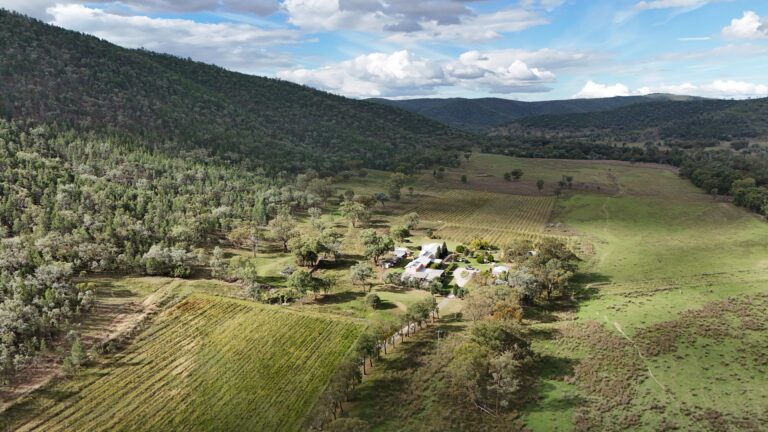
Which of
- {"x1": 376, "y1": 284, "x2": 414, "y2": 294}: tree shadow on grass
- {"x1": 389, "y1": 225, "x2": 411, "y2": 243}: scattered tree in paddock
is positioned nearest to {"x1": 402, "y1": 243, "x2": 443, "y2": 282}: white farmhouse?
{"x1": 376, "y1": 284, "x2": 414, "y2": 294}: tree shadow on grass

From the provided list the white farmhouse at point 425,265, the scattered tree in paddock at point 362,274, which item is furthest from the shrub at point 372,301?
the white farmhouse at point 425,265

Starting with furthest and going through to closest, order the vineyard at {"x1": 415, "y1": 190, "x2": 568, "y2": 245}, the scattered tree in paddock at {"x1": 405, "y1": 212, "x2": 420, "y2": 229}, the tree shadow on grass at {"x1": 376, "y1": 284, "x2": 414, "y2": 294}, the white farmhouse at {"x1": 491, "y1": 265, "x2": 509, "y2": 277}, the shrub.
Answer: the scattered tree in paddock at {"x1": 405, "y1": 212, "x2": 420, "y2": 229}, the vineyard at {"x1": 415, "y1": 190, "x2": 568, "y2": 245}, the white farmhouse at {"x1": 491, "y1": 265, "x2": 509, "y2": 277}, the tree shadow on grass at {"x1": 376, "y1": 284, "x2": 414, "y2": 294}, the shrub

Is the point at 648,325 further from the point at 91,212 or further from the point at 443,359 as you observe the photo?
the point at 91,212

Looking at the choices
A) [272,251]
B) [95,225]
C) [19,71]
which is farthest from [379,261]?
[19,71]

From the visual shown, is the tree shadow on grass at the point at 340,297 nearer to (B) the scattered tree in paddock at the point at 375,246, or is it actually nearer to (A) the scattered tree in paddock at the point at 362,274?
(A) the scattered tree in paddock at the point at 362,274

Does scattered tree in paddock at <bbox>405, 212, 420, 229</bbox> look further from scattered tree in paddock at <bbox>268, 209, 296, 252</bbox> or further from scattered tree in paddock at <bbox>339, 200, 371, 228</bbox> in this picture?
scattered tree in paddock at <bbox>268, 209, 296, 252</bbox>

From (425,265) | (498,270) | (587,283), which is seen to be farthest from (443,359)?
(587,283)

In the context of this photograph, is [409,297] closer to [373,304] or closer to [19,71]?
[373,304]
